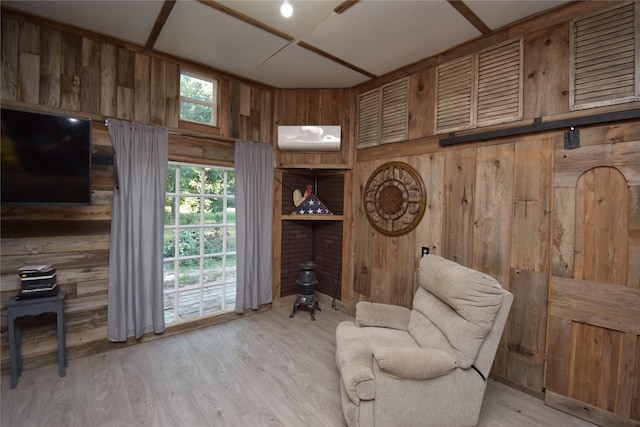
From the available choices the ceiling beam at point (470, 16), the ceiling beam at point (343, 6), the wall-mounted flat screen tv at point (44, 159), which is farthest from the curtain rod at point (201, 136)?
the ceiling beam at point (470, 16)

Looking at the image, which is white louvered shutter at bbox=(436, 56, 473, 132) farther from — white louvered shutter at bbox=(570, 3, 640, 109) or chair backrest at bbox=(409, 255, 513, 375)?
chair backrest at bbox=(409, 255, 513, 375)

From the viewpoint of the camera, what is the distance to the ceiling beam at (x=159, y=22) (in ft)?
7.08

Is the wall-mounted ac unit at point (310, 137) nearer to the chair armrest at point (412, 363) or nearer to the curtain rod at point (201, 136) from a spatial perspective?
the curtain rod at point (201, 136)

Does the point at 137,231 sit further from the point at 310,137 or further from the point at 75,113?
the point at 310,137

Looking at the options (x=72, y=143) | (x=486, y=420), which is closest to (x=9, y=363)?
(x=72, y=143)

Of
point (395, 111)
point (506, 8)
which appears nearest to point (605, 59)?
point (506, 8)

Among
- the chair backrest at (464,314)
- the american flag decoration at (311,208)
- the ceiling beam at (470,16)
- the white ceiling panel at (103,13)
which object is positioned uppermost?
the ceiling beam at (470,16)

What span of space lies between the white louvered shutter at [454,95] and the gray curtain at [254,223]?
2023 millimetres

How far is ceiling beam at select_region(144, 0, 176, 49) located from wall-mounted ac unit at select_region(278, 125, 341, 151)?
1.48m

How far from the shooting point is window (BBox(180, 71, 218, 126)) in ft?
10.1

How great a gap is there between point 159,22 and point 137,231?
184cm

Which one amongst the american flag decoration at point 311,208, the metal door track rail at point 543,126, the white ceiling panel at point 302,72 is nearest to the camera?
the metal door track rail at point 543,126

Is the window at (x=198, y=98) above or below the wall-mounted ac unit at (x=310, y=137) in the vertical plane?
above

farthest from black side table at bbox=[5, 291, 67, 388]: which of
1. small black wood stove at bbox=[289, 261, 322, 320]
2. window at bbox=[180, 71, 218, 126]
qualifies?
small black wood stove at bbox=[289, 261, 322, 320]
